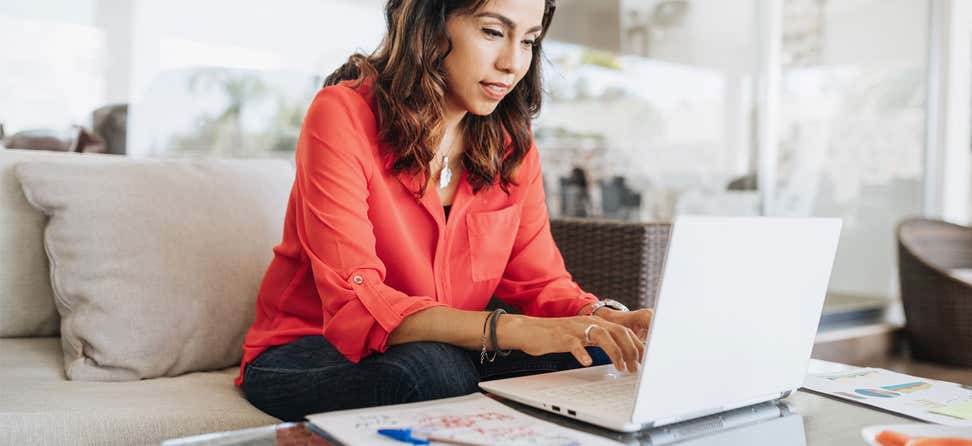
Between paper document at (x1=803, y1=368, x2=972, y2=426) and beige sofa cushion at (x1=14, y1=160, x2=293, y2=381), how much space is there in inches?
42.6

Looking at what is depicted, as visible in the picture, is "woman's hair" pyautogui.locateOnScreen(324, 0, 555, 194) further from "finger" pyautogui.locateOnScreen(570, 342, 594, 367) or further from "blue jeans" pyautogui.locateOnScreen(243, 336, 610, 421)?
"finger" pyautogui.locateOnScreen(570, 342, 594, 367)

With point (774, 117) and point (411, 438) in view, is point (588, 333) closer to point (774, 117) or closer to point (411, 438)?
point (411, 438)

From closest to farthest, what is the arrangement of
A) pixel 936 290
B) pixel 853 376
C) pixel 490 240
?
1. pixel 853 376
2. pixel 490 240
3. pixel 936 290

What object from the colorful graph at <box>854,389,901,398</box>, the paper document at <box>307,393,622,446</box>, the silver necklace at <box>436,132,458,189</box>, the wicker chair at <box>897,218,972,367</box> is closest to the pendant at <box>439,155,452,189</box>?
the silver necklace at <box>436,132,458,189</box>

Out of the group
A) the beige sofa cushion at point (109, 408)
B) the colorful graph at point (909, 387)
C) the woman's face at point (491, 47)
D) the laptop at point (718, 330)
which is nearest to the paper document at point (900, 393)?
the colorful graph at point (909, 387)

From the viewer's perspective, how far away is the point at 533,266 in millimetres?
1655

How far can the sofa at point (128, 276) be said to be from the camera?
1.52m

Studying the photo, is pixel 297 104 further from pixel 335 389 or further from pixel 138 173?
pixel 335 389

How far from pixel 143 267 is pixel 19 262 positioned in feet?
0.94

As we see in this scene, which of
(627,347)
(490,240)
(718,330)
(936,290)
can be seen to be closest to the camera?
(718,330)

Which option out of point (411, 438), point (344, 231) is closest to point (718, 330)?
point (411, 438)

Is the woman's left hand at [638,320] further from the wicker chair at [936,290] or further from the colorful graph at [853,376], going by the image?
the wicker chair at [936,290]

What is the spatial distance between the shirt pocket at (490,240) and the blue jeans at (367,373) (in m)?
0.22

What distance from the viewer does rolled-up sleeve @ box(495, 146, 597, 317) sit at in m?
1.61
